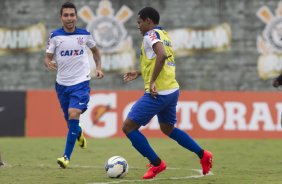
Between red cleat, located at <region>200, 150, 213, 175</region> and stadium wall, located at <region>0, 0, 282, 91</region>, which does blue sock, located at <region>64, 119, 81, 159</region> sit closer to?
red cleat, located at <region>200, 150, 213, 175</region>

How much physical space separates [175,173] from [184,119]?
32.4 ft

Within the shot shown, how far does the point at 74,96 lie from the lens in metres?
13.1

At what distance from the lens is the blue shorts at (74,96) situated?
13.0m

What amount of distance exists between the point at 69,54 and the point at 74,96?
25.5 inches

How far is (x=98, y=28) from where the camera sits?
29.2 metres

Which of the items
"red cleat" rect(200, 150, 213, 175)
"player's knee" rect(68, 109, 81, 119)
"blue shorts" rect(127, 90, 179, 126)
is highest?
"blue shorts" rect(127, 90, 179, 126)

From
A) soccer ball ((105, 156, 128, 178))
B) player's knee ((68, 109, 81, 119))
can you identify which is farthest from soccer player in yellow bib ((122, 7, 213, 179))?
player's knee ((68, 109, 81, 119))

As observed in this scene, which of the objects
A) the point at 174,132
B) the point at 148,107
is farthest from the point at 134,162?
the point at 148,107

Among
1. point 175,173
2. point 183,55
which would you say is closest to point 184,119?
point 183,55

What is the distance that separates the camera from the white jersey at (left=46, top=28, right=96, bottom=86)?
13195 millimetres

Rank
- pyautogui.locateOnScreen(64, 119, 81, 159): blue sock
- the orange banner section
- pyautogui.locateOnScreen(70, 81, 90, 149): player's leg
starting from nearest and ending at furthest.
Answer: pyautogui.locateOnScreen(64, 119, 81, 159): blue sock < pyautogui.locateOnScreen(70, 81, 90, 149): player's leg < the orange banner section

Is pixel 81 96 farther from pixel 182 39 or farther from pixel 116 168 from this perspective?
pixel 182 39

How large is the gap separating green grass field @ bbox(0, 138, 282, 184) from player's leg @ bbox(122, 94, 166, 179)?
0.80 ft

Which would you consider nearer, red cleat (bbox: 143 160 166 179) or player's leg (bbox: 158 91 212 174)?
red cleat (bbox: 143 160 166 179)
